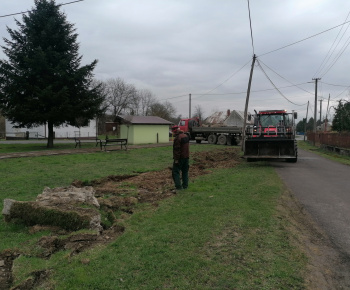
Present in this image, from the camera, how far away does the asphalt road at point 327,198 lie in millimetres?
5209

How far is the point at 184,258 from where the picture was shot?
149 inches

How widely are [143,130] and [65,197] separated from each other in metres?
27.8

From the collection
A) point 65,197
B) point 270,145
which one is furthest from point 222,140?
point 65,197

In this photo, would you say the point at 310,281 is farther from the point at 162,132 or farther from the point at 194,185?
the point at 162,132

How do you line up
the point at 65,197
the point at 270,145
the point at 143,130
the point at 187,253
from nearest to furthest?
the point at 187,253, the point at 65,197, the point at 270,145, the point at 143,130

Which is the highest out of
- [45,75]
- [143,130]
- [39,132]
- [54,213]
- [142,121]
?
[45,75]

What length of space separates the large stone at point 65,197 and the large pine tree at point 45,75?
1767 cm

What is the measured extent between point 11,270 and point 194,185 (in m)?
5.76

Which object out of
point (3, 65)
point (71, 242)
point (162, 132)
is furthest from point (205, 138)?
point (71, 242)

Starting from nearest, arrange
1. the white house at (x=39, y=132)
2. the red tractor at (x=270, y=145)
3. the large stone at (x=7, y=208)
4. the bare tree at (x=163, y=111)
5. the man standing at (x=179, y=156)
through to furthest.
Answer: the large stone at (x=7, y=208), the man standing at (x=179, y=156), the red tractor at (x=270, y=145), the white house at (x=39, y=132), the bare tree at (x=163, y=111)

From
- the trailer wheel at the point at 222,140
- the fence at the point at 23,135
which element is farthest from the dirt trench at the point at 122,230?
the fence at the point at 23,135

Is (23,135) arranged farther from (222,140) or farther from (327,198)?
(327,198)

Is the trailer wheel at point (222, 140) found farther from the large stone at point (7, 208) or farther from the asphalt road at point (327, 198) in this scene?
the large stone at point (7, 208)

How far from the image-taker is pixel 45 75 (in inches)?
924
